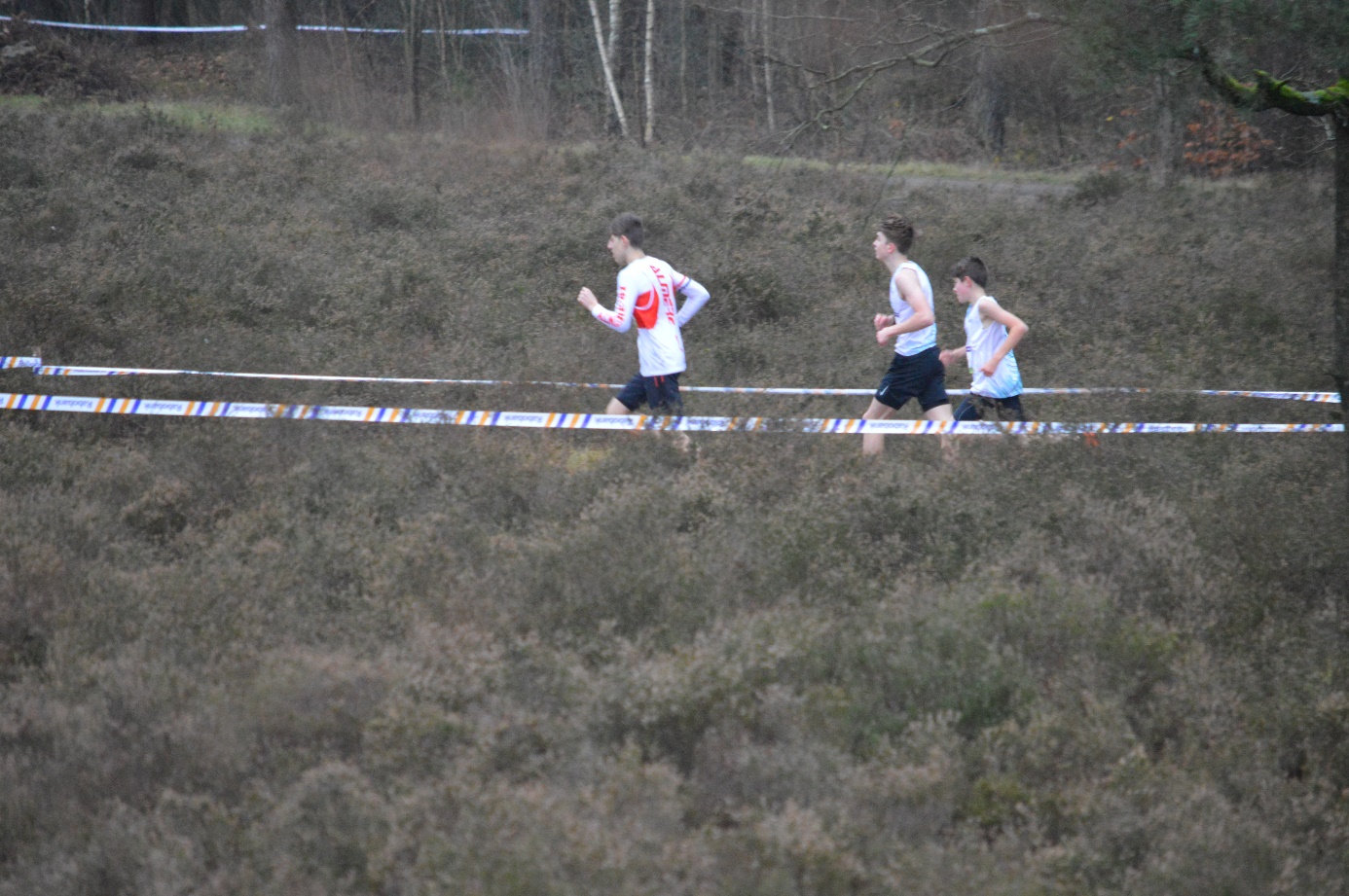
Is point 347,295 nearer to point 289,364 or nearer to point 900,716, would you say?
point 289,364

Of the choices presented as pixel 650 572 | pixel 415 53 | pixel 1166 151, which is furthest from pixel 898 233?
pixel 415 53

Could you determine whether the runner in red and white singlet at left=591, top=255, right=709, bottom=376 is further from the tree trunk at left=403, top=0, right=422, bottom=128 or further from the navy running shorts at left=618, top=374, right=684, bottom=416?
the tree trunk at left=403, top=0, right=422, bottom=128

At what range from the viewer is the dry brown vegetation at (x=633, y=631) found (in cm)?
361

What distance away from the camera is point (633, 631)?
201 inches

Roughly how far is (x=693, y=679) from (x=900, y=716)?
2.63ft

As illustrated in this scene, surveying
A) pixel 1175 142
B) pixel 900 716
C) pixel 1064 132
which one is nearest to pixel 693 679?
pixel 900 716

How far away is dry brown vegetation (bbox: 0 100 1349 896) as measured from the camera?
3609mm

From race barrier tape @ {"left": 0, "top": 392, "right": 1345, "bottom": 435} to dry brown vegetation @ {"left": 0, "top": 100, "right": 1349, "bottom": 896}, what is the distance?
0.45ft

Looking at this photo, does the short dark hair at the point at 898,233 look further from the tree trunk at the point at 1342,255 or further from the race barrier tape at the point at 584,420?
the tree trunk at the point at 1342,255

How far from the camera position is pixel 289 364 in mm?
9289

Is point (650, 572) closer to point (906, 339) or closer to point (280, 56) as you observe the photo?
point (906, 339)

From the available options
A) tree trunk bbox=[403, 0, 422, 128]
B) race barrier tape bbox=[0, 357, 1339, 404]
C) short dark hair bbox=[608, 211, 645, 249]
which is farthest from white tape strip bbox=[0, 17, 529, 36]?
short dark hair bbox=[608, 211, 645, 249]

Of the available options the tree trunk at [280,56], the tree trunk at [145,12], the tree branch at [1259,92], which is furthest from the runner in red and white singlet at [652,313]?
the tree trunk at [145,12]

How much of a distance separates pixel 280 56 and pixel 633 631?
636 inches
